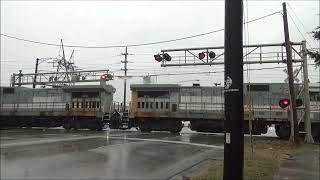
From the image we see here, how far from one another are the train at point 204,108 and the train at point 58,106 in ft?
11.6

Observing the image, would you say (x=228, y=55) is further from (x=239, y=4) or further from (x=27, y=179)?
(x=27, y=179)

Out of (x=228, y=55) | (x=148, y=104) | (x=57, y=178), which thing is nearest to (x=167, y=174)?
(x=57, y=178)

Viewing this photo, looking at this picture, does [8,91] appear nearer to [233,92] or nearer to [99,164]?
[99,164]

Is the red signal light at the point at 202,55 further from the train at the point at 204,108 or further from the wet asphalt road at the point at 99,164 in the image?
the wet asphalt road at the point at 99,164

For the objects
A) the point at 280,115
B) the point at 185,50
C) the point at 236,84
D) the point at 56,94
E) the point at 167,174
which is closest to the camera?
the point at 236,84

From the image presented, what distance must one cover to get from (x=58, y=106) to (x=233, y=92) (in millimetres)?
32807

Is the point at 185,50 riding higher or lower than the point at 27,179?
higher

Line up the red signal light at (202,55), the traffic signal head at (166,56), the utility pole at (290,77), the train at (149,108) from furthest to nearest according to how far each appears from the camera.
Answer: the train at (149,108) < the traffic signal head at (166,56) < the red signal light at (202,55) < the utility pole at (290,77)

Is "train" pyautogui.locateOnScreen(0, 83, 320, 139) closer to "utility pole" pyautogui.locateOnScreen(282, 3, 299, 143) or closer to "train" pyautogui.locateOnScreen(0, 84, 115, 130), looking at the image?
"train" pyautogui.locateOnScreen(0, 84, 115, 130)

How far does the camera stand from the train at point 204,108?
2905 cm

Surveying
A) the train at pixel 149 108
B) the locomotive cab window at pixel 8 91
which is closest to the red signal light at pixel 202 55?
the train at pixel 149 108

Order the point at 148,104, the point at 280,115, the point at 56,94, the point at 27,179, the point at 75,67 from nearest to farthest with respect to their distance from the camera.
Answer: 1. the point at 27,179
2. the point at 280,115
3. the point at 148,104
4. the point at 56,94
5. the point at 75,67

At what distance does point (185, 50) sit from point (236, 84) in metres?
20.8

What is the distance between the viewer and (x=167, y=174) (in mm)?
10648
